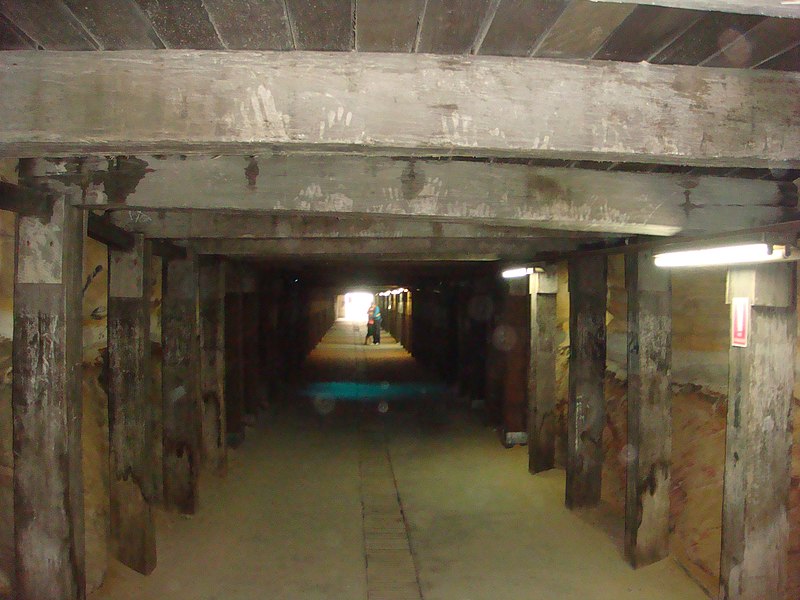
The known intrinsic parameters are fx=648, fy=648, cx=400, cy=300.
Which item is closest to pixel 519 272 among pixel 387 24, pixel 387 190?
pixel 387 190

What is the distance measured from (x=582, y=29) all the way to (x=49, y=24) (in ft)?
6.16

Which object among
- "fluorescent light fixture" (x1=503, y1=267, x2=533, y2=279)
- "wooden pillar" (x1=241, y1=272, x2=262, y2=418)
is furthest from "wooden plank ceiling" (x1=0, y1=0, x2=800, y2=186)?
"wooden pillar" (x1=241, y1=272, x2=262, y2=418)

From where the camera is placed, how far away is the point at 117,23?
2262mm

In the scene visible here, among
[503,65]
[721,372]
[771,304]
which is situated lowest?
[721,372]

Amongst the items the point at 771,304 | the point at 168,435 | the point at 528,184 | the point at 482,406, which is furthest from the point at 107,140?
the point at 482,406

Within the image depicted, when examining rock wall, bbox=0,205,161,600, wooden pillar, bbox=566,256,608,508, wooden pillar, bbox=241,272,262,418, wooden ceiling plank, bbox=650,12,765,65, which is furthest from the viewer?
wooden pillar, bbox=241,272,262,418

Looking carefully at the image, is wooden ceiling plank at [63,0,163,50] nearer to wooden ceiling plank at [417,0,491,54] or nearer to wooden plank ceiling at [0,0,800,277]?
wooden plank ceiling at [0,0,800,277]

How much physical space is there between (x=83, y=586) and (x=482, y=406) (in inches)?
423

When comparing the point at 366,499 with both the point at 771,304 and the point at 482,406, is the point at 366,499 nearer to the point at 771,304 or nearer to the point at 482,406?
the point at 771,304

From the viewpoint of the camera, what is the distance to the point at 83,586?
3.95 meters

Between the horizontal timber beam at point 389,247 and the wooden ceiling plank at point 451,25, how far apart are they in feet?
14.8

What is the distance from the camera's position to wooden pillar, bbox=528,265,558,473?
359 inches

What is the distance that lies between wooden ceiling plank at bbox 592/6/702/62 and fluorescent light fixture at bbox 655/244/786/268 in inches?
74.3

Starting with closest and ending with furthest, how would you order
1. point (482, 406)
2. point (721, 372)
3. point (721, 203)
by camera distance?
point (721, 203)
point (721, 372)
point (482, 406)
